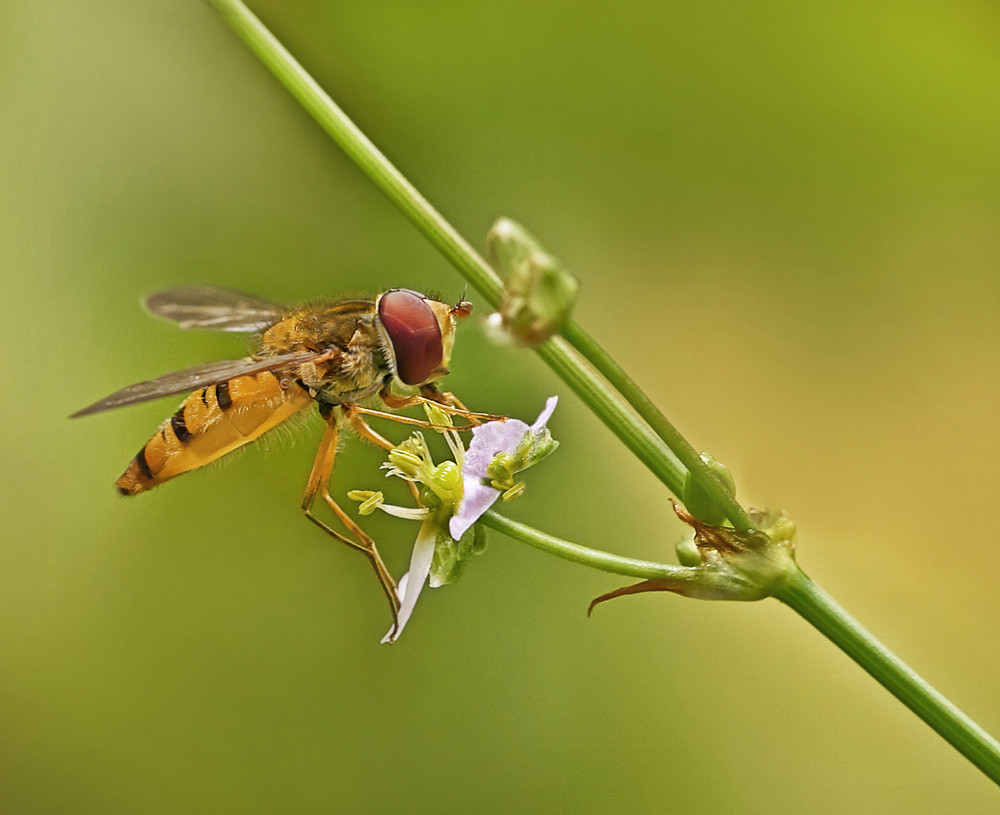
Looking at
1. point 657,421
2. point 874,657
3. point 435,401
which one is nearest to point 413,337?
point 435,401

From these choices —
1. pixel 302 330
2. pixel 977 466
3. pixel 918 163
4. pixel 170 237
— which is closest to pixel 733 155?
pixel 918 163

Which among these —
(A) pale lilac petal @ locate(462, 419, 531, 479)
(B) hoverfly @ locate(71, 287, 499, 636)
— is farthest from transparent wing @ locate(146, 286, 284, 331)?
(A) pale lilac petal @ locate(462, 419, 531, 479)

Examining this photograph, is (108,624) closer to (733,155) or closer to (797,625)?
(797,625)

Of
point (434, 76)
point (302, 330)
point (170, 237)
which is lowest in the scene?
point (302, 330)

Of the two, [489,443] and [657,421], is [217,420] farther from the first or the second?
[657,421]

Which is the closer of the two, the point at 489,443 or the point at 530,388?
the point at 489,443

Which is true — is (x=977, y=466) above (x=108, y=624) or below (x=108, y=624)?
above
